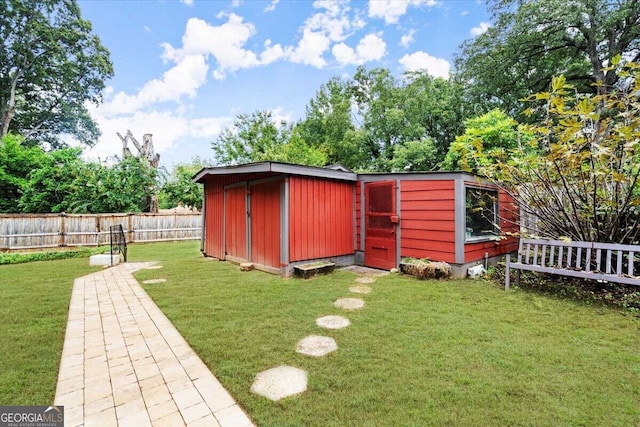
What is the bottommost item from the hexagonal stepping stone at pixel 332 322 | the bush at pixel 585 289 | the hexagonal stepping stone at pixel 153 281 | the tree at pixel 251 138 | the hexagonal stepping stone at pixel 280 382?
the hexagonal stepping stone at pixel 153 281

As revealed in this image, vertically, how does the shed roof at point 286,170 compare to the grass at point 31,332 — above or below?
above

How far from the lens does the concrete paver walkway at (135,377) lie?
5.81 feet

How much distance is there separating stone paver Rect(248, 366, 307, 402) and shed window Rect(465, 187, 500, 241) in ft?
14.1

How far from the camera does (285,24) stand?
12.9 m

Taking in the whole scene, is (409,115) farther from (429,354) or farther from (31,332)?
(31,332)

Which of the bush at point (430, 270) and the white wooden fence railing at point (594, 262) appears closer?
the white wooden fence railing at point (594, 262)

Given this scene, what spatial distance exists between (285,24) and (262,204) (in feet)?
34.9

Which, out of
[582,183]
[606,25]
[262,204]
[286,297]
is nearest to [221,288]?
[286,297]

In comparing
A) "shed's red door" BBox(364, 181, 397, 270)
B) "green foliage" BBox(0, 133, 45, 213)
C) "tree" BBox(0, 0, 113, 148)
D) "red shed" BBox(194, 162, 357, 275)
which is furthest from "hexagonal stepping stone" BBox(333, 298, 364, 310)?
"tree" BBox(0, 0, 113, 148)

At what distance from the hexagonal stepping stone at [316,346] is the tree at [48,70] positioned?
2146cm

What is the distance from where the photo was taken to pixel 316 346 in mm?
2691

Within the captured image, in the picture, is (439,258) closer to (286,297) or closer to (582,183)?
(582,183)

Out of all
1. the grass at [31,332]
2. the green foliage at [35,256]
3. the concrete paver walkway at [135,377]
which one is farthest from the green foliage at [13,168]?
the concrete paver walkway at [135,377]

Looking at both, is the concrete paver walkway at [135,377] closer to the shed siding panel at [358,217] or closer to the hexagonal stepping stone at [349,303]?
the hexagonal stepping stone at [349,303]
